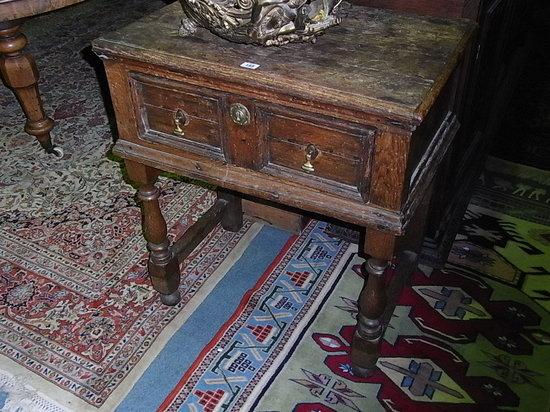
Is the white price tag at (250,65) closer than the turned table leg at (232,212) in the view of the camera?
Yes

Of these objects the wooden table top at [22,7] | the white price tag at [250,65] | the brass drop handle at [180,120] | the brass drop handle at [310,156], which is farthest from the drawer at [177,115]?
the wooden table top at [22,7]

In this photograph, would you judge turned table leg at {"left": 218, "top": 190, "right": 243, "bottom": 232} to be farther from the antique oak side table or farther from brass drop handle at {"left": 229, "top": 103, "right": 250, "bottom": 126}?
brass drop handle at {"left": 229, "top": 103, "right": 250, "bottom": 126}

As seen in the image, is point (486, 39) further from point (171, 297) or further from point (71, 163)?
point (71, 163)

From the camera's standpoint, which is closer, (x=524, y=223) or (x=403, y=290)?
(x=403, y=290)

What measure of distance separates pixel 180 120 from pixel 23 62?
1.26 metres

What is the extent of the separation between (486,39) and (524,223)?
793mm

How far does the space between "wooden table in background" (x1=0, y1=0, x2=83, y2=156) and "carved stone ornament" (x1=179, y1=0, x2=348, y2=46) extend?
0.93 m

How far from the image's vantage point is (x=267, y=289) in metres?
2.08

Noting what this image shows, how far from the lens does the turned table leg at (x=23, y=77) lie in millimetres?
2361

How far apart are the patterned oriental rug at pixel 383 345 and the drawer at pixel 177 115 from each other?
67 cm

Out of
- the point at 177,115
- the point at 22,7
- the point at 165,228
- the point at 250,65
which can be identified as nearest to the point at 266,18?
the point at 250,65

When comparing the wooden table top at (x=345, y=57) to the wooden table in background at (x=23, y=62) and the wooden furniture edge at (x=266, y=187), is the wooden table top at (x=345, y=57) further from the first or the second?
the wooden table in background at (x=23, y=62)

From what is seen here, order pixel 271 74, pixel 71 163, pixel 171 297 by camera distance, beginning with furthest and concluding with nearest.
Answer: pixel 71 163 < pixel 171 297 < pixel 271 74

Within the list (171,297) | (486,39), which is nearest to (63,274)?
(171,297)
